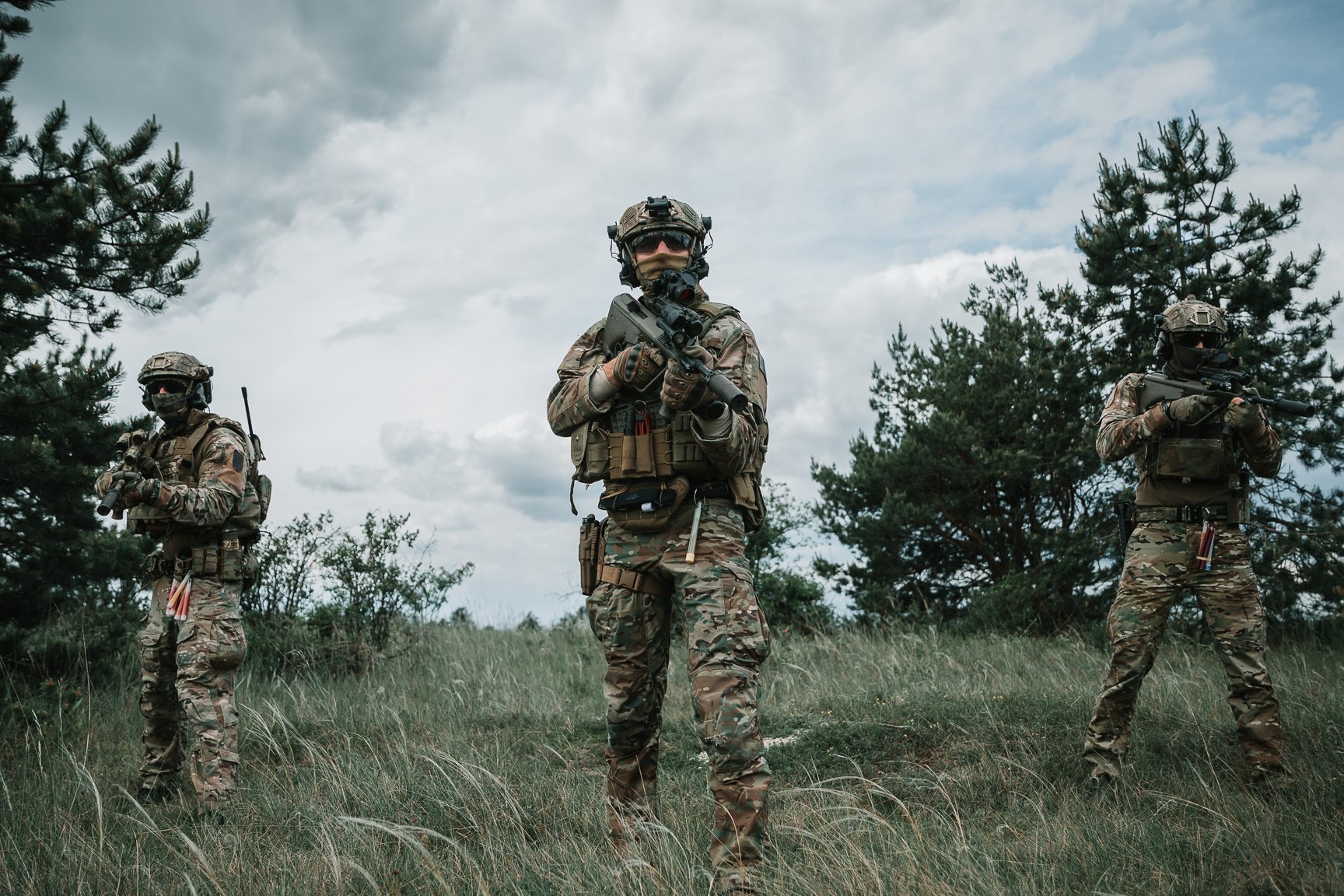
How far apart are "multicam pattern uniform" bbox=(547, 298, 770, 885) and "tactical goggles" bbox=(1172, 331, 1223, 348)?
298 cm

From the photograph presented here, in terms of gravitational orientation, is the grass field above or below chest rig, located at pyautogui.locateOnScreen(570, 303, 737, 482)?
below

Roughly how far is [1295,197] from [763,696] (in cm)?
836

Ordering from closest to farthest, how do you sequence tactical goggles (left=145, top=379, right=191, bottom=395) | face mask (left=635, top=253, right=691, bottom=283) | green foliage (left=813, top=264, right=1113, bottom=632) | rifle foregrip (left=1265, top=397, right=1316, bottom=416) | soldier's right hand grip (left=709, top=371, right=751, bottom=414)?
soldier's right hand grip (left=709, top=371, right=751, bottom=414)
face mask (left=635, top=253, right=691, bottom=283)
rifle foregrip (left=1265, top=397, right=1316, bottom=416)
tactical goggles (left=145, top=379, right=191, bottom=395)
green foliage (left=813, top=264, right=1113, bottom=632)

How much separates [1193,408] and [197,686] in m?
5.57

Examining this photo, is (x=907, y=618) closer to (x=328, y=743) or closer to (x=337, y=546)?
(x=337, y=546)

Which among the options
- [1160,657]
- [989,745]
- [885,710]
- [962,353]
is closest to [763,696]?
[885,710]

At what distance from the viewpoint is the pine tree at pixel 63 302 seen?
7039mm

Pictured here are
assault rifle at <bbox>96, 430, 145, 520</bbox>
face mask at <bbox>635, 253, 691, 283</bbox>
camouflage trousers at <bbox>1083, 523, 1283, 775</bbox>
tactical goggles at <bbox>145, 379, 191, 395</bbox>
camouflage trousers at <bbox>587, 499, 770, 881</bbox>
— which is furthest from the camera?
tactical goggles at <bbox>145, 379, 191, 395</bbox>

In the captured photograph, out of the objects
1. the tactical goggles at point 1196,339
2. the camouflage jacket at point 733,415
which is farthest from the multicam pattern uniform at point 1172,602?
the camouflage jacket at point 733,415

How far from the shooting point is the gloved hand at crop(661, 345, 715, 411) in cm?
340

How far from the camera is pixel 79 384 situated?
7.57m

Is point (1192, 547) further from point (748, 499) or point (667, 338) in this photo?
point (667, 338)

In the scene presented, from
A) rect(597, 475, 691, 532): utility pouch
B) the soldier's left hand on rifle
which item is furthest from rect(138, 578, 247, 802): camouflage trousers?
rect(597, 475, 691, 532): utility pouch

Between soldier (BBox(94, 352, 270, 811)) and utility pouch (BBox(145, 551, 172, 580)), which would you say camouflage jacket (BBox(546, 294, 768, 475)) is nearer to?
soldier (BBox(94, 352, 270, 811))
